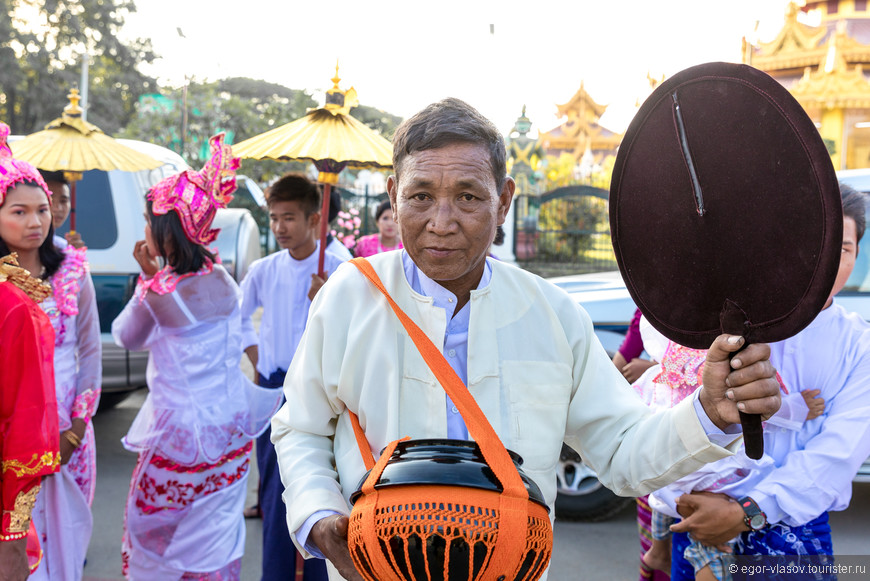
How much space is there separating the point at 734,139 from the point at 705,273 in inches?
9.8

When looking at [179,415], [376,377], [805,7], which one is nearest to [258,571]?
[179,415]

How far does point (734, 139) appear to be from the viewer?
1.26m

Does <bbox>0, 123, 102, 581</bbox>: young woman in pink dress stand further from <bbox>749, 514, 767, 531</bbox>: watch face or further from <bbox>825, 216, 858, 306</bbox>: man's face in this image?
<bbox>825, 216, 858, 306</bbox>: man's face

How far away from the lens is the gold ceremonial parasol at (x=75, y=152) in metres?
3.97

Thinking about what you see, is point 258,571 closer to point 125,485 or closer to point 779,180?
point 125,485

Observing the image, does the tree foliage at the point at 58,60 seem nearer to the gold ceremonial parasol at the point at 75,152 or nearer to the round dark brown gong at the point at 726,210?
the gold ceremonial parasol at the point at 75,152

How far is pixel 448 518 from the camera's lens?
3.91ft

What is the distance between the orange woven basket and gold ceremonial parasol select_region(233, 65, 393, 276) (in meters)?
2.42

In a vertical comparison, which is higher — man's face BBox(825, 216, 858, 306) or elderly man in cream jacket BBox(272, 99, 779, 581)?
man's face BBox(825, 216, 858, 306)

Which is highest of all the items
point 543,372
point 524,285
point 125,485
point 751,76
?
point 751,76

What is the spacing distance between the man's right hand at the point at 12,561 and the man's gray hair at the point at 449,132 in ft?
5.08

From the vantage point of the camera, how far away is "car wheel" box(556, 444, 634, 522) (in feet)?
14.3

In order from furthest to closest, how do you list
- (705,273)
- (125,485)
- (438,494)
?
(125,485), (705,273), (438,494)

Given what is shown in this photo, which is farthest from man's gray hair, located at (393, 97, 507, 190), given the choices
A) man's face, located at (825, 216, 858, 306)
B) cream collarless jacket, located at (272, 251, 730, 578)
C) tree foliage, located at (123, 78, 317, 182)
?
tree foliage, located at (123, 78, 317, 182)
